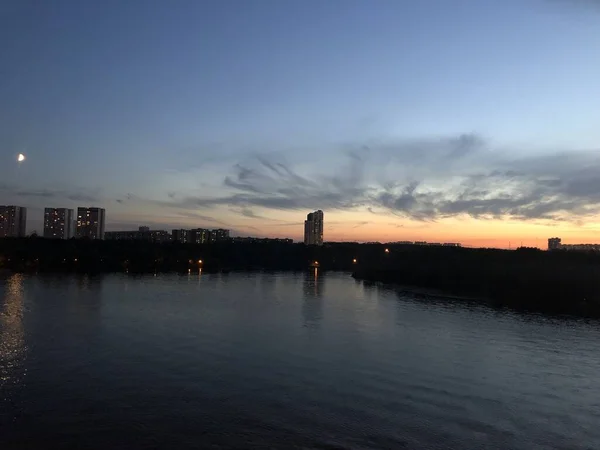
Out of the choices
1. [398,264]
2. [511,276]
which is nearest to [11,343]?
A: [511,276]

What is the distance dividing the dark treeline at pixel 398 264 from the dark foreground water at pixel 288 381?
15112 millimetres

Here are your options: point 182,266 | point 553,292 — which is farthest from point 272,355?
point 182,266

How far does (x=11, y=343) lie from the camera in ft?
81.8

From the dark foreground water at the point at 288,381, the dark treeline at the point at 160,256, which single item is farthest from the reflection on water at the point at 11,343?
the dark treeline at the point at 160,256

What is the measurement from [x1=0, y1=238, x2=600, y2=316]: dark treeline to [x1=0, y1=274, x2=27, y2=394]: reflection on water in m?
44.5

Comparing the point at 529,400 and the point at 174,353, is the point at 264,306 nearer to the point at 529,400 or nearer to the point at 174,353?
the point at 174,353

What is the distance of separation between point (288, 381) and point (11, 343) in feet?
49.1

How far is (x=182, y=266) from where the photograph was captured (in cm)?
11175

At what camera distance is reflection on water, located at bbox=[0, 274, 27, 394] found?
18922 millimetres

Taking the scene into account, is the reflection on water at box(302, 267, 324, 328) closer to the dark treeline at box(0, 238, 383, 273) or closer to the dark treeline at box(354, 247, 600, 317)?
the dark treeline at box(354, 247, 600, 317)

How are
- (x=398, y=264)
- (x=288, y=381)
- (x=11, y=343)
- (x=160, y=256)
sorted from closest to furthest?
1. (x=288, y=381)
2. (x=11, y=343)
3. (x=398, y=264)
4. (x=160, y=256)

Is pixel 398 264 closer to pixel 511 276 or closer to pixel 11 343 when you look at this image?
pixel 511 276

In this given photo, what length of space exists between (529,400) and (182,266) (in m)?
99.5

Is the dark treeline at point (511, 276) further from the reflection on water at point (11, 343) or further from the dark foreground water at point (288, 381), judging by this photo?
the reflection on water at point (11, 343)
